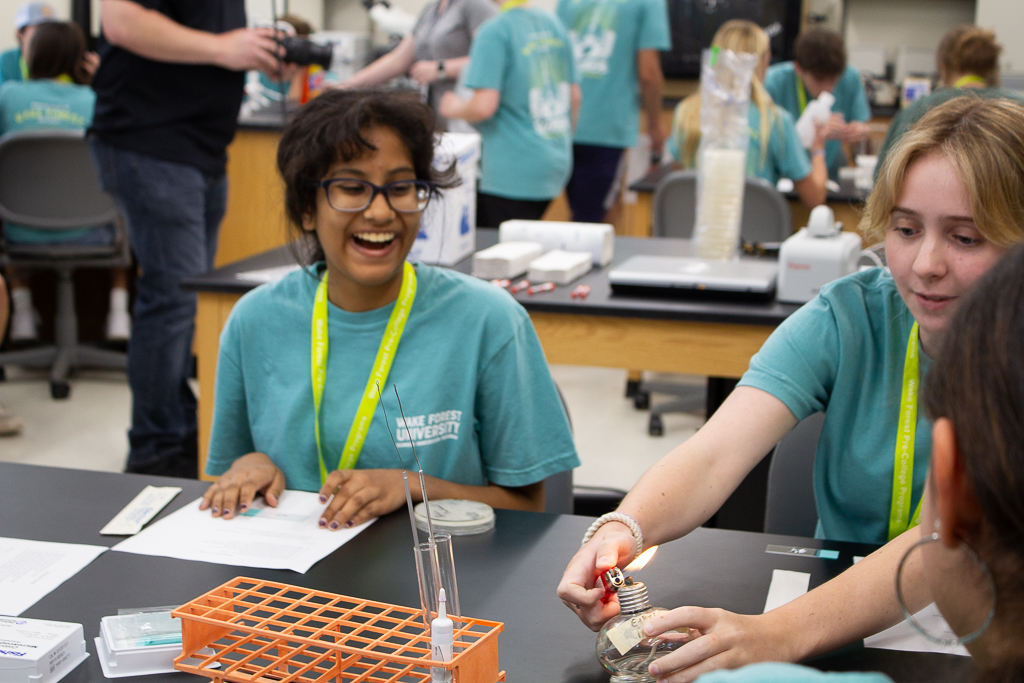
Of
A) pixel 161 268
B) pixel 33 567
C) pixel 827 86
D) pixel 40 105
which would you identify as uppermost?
pixel 827 86

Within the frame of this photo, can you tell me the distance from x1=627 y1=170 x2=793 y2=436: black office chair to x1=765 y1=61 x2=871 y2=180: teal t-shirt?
1062 mm

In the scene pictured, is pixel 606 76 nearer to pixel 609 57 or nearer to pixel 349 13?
pixel 609 57

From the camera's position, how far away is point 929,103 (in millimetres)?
1530

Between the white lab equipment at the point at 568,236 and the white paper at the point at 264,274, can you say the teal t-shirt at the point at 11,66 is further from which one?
the white lab equipment at the point at 568,236

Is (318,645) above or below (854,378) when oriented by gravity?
below

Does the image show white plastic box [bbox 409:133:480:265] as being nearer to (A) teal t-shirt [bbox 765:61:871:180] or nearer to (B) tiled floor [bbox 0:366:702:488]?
(B) tiled floor [bbox 0:366:702:488]

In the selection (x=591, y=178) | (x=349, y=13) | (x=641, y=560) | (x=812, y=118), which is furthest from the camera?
(x=349, y=13)

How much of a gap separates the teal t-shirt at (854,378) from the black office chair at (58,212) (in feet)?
10.4

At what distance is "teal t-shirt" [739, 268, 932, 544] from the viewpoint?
4.18 feet

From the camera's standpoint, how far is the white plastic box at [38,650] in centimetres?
87

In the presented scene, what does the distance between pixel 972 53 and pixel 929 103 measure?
8.35 feet

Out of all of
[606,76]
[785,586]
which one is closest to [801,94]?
[606,76]

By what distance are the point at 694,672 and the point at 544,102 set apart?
2882mm

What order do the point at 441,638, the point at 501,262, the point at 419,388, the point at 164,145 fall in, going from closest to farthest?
the point at 441,638 → the point at 419,388 → the point at 501,262 → the point at 164,145
